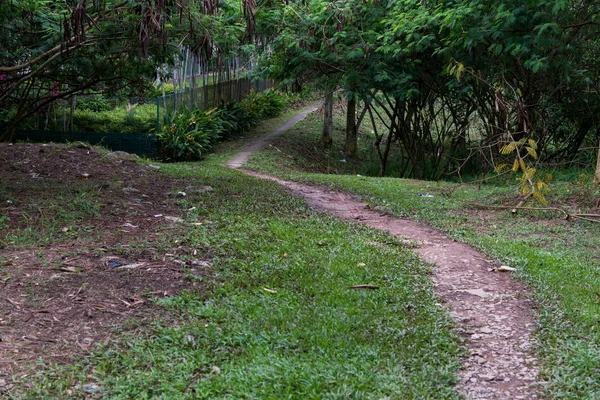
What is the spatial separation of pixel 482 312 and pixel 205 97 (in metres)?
16.1

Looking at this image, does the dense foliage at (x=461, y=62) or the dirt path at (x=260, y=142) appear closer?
the dense foliage at (x=461, y=62)

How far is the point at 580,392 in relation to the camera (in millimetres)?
3734

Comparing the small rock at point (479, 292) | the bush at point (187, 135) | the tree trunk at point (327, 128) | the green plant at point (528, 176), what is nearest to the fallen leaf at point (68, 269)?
the small rock at point (479, 292)

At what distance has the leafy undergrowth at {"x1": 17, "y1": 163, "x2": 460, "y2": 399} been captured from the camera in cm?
365

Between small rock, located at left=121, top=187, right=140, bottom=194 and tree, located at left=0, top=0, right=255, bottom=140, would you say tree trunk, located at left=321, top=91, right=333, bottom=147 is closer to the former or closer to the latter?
tree, located at left=0, top=0, right=255, bottom=140

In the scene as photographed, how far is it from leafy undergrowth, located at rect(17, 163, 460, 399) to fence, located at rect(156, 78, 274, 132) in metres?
11.3

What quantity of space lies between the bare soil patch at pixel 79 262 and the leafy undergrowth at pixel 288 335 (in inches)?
8.5

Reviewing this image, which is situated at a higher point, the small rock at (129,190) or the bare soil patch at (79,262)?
the small rock at (129,190)

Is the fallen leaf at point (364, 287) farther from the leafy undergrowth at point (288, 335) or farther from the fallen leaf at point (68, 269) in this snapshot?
the fallen leaf at point (68, 269)

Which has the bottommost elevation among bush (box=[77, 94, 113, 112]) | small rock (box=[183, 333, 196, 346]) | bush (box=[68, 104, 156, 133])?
small rock (box=[183, 333, 196, 346])

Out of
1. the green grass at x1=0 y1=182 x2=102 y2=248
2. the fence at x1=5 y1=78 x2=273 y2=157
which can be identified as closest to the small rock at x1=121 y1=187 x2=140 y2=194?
the green grass at x1=0 y1=182 x2=102 y2=248

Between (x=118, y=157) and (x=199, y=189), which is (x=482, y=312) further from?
(x=118, y=157)

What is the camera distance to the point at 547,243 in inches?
293

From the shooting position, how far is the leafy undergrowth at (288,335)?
3.65 meters
